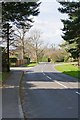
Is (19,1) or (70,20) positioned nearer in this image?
(19,1)

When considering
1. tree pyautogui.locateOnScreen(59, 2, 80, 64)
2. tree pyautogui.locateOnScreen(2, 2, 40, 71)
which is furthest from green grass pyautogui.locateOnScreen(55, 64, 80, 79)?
tree pyautogui.locateOnScreen(2, 2, 40, 71)

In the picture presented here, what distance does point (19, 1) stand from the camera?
2766cm

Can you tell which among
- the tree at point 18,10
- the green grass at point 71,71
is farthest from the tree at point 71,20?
the tree at point 18,10

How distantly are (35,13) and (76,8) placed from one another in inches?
588

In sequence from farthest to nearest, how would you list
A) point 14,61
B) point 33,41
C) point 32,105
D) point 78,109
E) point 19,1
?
1. point 33,41
2. point 14,61
3. point 19,1
4. point 32,105
5. point 78,109

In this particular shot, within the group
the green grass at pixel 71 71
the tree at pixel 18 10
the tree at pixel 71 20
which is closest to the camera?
the tree at pixel 18 10

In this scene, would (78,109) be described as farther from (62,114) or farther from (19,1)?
(19,1)

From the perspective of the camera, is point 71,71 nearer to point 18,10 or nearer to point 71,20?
point 71,20

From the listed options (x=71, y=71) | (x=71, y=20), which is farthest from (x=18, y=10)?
(x=71, y=71)

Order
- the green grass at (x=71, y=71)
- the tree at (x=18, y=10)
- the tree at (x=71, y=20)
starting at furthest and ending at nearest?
the green grass at (x=71, y=71) → the tree at (x=71, y=20) → the tree at (x=18, y=10)

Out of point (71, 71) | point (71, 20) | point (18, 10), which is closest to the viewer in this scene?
point (18, 10)

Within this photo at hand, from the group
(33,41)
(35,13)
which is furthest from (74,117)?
(33,41)

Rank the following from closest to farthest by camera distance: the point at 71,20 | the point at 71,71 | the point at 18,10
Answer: the point at 18,10 → the point at 71,20 → the point at 71,71

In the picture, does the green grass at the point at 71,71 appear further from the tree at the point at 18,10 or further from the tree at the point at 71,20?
the tree at the point at 18,10
